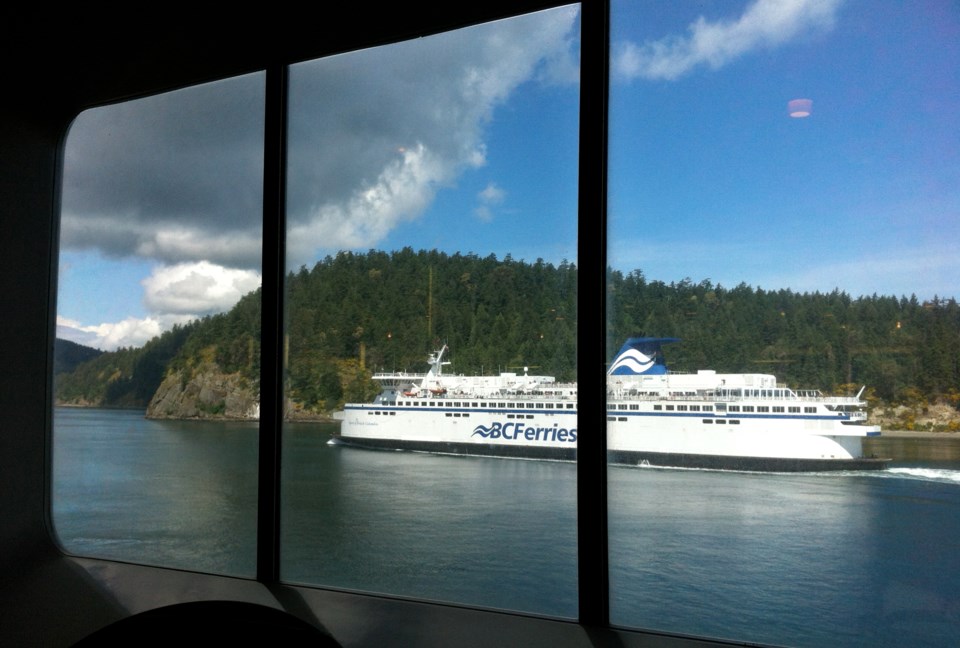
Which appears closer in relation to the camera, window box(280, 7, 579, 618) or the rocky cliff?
window box(280, 7, 579, 618)

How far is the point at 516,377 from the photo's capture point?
2.79 meters

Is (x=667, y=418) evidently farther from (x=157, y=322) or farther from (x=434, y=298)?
(x=157, y=322)

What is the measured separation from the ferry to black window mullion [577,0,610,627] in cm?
11

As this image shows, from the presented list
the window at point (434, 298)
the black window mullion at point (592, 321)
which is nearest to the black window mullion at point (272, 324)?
the window at point (434, 298)

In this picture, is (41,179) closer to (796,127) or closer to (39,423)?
(39,423)

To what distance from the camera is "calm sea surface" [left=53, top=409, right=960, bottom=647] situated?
2291mm

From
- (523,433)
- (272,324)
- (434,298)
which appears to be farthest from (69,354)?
(523,433)

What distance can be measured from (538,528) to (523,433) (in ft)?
1.35

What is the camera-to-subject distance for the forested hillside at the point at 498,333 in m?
2.23

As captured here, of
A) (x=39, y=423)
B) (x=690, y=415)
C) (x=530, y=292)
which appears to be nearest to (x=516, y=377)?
(x=530, y=292)

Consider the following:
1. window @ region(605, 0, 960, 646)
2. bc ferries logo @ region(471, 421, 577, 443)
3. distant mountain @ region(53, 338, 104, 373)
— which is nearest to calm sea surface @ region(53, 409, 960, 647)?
window @ region(605, 0, 960, 646)

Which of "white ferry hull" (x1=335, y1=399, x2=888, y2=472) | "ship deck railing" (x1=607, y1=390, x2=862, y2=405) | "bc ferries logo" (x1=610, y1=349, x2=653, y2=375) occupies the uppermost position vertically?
"bc ferries logo" (x1=610, y1=349, x2=653, y2=375)

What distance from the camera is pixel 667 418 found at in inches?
101

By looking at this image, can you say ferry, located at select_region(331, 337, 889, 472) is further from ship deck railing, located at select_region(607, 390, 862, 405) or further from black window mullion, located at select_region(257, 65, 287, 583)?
black window mullion, located at select_region(257, 65, 287, 583)
